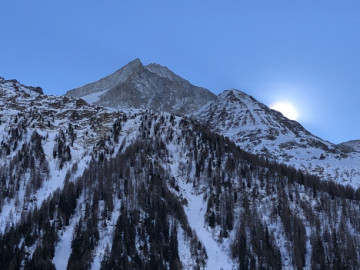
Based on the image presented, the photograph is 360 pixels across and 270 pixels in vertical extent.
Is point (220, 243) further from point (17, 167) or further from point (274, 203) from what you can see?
point (17, 167)

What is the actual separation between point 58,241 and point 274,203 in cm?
6958

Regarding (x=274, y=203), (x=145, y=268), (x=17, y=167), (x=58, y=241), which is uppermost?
(x=17, y=167)

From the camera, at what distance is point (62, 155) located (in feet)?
509

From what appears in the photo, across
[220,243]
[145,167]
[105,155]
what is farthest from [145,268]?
[105,155]

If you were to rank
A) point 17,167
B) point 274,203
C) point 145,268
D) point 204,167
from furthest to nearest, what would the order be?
point 204,167 < point 17,167 < point 274,203 < point 145,268

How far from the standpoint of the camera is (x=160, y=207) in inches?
5017

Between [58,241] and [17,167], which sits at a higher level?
[17,167]

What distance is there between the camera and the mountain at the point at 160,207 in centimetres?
10869

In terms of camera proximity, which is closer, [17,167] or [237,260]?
[237,260]

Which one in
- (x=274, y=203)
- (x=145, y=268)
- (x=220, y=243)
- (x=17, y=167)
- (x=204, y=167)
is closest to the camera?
(x=145, y=268)

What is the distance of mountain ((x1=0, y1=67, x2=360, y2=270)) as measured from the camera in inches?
4279

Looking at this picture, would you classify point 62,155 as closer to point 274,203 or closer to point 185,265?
point 185,265

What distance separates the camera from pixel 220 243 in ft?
387

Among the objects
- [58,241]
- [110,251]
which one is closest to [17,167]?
[58,241]
